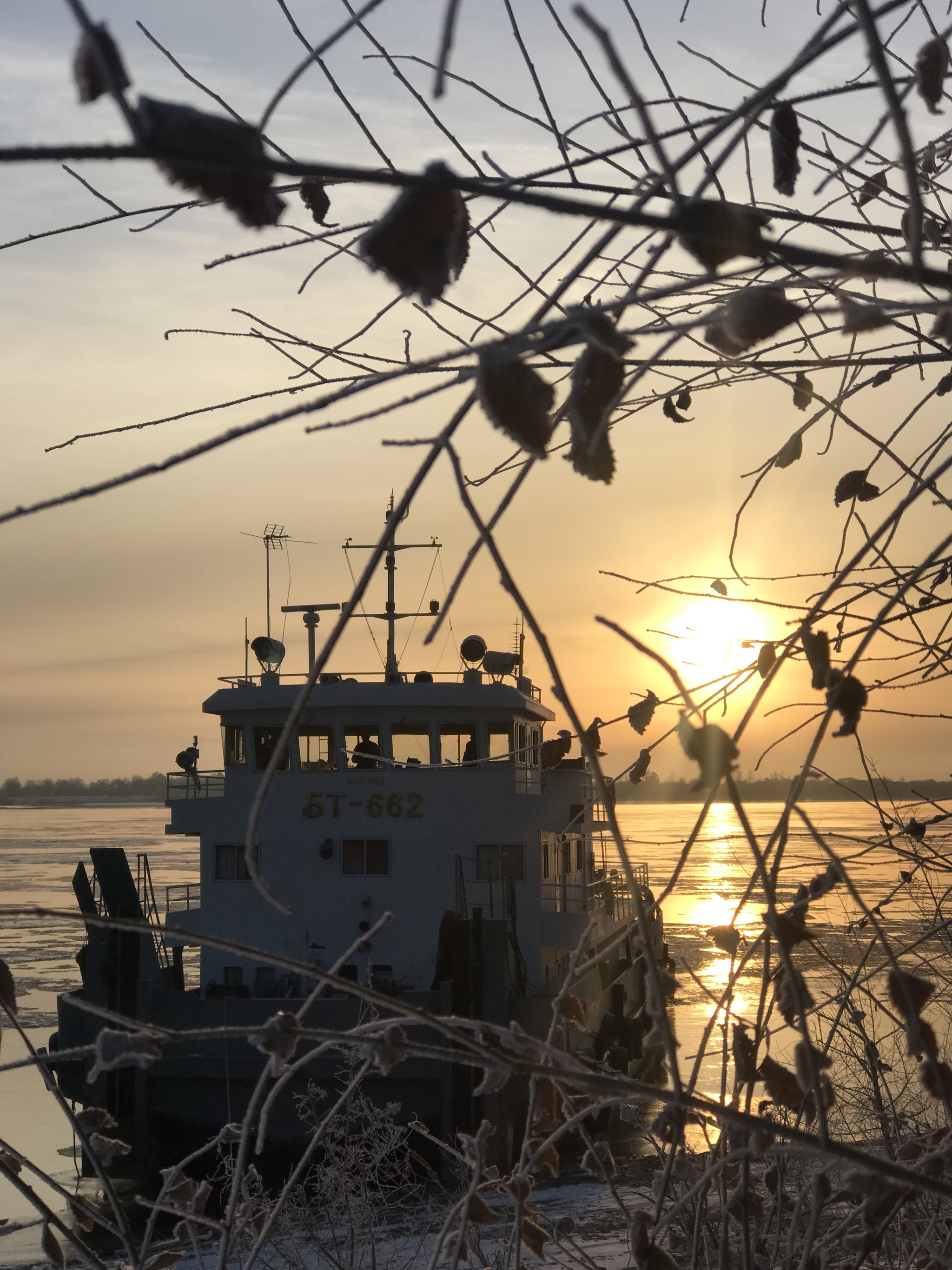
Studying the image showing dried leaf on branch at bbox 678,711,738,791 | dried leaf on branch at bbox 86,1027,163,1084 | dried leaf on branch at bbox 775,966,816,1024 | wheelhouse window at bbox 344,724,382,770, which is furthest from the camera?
wheelhouse window at bbox 344,724,382,770

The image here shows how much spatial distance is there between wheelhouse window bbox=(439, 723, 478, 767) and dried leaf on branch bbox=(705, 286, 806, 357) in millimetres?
13847

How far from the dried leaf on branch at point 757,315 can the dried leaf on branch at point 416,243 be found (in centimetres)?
27

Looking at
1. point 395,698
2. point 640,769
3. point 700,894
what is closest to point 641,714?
point 640,769

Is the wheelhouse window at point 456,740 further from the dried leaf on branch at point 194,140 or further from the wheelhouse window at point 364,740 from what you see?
the dried leaf on branch at point 194,140

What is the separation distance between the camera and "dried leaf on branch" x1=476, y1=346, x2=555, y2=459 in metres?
0.77

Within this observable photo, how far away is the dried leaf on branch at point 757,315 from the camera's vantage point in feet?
3.10

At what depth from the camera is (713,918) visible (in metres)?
50.4

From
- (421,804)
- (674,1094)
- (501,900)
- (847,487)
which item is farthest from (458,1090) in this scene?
(674,1094)

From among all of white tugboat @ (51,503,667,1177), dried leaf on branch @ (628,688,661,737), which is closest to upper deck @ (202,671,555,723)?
white tugboat @ (51,503,667,1177)

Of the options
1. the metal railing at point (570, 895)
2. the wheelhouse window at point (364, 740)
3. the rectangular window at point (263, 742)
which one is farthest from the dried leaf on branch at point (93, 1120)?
the rectangular window at point (263, 742)

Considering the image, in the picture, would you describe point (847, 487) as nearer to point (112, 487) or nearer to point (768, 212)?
point (768, 212)

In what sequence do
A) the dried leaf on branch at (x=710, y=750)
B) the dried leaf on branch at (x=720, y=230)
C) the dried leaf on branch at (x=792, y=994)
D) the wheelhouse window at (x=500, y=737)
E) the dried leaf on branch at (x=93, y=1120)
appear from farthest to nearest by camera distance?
1. the wheelhouse window at (x=500, y=737)
2. the dried leaf on branch at (x=93, y=1120)
3. the dried leaf on branch at (x=792, y=994)
4. the dried leaf on branch at (x=710, y=750)
5. the dried leaf on branch at (x=720, y=230)

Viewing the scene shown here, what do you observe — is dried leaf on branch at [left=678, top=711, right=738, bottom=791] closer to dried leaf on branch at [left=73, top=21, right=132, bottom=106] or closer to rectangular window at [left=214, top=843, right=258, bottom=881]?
dried leaf on branch at [left=73, top=21, right=132, bottom=106]

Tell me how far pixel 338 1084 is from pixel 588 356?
528 inches
